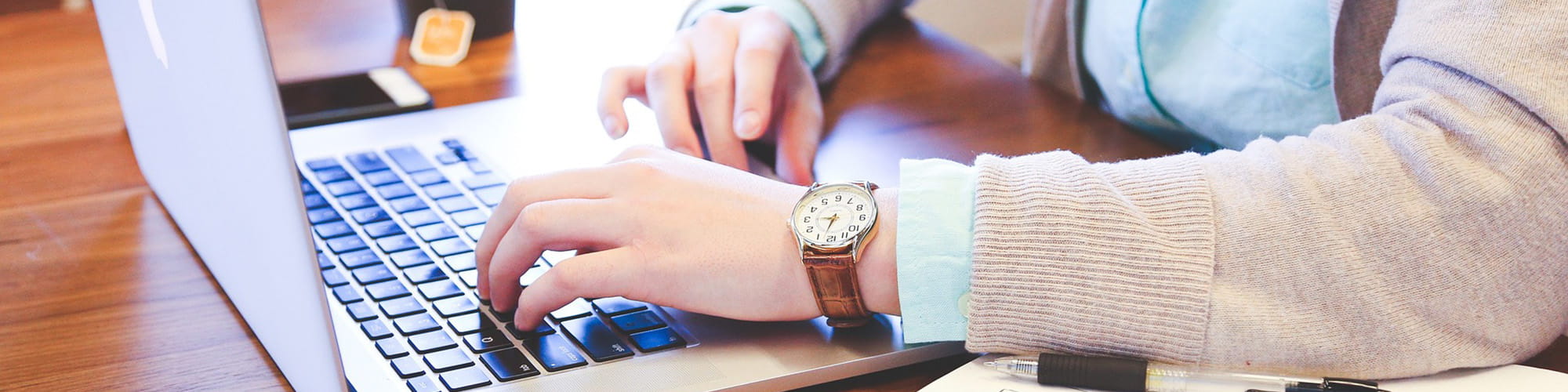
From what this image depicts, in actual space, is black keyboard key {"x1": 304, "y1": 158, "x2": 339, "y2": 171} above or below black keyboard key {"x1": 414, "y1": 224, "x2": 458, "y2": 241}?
above

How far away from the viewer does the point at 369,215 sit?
2.30 ft

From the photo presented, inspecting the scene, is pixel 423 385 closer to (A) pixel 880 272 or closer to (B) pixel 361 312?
(B) pixel 361 312

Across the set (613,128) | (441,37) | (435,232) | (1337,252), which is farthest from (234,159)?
(441,37)

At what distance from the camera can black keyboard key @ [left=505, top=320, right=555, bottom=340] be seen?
55cm

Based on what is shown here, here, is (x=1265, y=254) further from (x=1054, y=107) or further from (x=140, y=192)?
(x=140, y=192)

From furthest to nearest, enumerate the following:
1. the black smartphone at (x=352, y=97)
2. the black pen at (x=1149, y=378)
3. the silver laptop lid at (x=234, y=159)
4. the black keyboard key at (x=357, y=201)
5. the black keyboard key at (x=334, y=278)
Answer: the black smartphone at (x=352, y=97) < the black keyboard key at (x=357, y=201) < the black keyboard key at (x=334, y=278) < the black pen at (x=1149, y=378) < the silver laptop lid at (x=234, y=159)

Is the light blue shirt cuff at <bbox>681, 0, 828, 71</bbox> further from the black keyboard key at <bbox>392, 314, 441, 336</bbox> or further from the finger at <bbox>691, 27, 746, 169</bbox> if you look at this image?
the black keyboard key at <bbox>392, 314, 441, 336</bbox>

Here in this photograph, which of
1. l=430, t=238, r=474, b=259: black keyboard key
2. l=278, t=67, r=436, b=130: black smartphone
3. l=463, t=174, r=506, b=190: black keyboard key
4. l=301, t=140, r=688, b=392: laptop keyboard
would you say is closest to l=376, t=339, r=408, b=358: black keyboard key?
l=301, t=140, r=688, b=392: laptop keyboard

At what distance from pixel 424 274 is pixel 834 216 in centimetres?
21

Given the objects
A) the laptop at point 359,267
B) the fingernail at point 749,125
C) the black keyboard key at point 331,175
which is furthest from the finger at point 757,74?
the black keyboard key at point 331,175

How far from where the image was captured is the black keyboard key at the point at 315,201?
71 cm

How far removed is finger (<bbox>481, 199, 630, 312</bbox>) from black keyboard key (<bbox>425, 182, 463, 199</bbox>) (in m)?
0.16

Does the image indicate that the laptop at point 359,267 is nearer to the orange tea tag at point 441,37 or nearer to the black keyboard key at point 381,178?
the black keyboard key at point 381,178

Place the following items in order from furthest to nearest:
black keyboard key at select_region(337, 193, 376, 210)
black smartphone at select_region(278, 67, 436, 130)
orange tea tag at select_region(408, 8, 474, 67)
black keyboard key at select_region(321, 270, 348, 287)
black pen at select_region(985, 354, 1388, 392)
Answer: orange tea tag at select_region(408, 8, 474, 67), black smartphone at select_region(278, 67, 436, 130), black keyboard key at select_region(337, 193, 376, 210), black keyboard key at select_region(321, 270, 348, 287), black pen at select_region(985, 354, 1388, 392)
